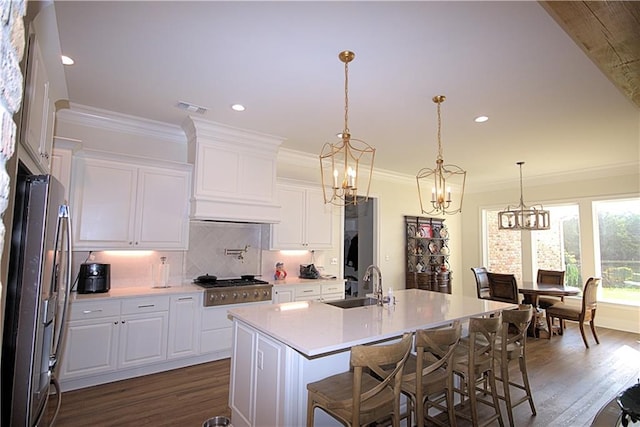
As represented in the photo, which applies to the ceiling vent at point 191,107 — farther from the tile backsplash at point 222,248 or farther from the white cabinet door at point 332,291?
the white cabinet door at point 332,291

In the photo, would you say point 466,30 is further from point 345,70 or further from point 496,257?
point 496,257

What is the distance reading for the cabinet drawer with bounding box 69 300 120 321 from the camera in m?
3.14

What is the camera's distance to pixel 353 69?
268 cm

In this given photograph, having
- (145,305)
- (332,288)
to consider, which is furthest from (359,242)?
(145,305)

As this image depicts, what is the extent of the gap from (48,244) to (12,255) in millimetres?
217

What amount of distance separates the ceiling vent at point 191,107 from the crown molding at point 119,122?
0.68 m

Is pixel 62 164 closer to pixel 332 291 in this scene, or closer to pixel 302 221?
pixel 302 221

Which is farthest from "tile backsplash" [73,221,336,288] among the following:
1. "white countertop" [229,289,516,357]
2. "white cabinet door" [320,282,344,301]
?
"white countertop" [229,289,516,357]

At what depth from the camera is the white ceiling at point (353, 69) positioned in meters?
2.06

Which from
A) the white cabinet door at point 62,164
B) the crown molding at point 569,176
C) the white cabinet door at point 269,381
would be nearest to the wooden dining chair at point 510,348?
the white cabinet door at point 269,381

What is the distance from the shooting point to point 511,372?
3736 mm

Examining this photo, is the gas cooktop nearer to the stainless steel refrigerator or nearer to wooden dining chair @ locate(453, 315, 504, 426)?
the stainless steel refrigerator

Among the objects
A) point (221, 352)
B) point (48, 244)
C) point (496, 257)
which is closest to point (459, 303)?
point (221, 352)

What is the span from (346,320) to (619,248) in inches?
237
